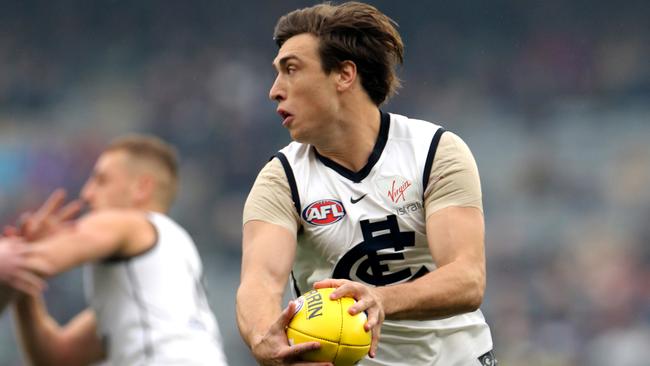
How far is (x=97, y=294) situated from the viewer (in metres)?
4.81

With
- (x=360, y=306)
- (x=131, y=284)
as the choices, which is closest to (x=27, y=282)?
(x=131, y=284)

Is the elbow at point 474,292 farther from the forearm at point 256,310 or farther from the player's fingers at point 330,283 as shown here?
the forearm at point 256,310

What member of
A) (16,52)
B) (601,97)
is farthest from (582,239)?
(16,52)

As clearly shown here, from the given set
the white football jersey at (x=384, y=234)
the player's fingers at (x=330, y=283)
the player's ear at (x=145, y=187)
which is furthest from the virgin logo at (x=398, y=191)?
the player's ear at (x=145, y=187)

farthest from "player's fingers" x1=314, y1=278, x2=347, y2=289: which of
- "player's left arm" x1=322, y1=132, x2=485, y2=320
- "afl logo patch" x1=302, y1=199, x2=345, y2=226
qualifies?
"afl logo patch" x1=302, y1=199, x2=345, y2=226

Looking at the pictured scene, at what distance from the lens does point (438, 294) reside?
4.70 metres

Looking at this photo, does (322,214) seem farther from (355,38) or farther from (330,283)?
(355,38)

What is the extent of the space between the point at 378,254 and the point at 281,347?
96 centimetres

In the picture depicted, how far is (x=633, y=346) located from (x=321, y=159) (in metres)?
9.28

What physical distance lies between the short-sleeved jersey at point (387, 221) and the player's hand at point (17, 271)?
1271 mm

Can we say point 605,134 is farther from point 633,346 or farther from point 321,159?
point 321,159

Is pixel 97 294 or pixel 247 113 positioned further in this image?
pixel 247 113

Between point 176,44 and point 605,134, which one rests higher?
point 176,44

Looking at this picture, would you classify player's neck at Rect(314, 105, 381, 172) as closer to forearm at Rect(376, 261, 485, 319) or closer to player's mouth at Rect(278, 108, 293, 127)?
player's mouth at Rect(278, 108, 293, 127)
